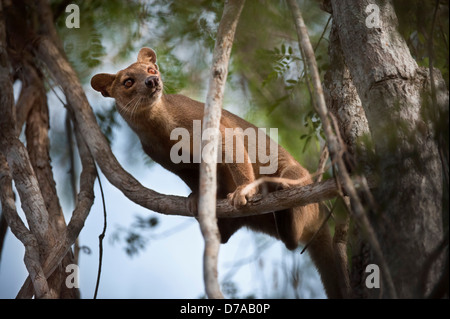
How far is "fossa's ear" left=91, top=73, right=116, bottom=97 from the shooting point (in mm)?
5645

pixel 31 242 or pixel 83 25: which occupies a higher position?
pixel 83 25

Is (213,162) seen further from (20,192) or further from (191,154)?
(20,192)

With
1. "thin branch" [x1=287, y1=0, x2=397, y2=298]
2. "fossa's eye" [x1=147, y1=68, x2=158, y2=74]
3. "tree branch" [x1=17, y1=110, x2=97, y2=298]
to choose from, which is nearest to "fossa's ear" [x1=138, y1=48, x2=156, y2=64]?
"fossa's eye" [x1=147, y1=68, x2=158, y2=74]

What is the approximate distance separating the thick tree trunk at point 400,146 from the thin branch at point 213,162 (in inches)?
40.0

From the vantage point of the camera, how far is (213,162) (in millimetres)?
3359

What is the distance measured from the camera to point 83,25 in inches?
267

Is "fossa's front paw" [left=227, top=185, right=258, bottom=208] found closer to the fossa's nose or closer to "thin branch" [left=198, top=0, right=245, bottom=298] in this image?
"thin branch" [left=198, top=0, right=245, bottom=298]

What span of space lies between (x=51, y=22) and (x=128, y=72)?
2047mm

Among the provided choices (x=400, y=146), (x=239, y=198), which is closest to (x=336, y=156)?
(x=400, y=146)

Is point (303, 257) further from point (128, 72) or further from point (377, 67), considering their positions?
point (128, 72)

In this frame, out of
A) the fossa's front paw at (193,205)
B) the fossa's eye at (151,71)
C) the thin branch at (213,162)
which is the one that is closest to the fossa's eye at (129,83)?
the fossa's eye at (151,71)

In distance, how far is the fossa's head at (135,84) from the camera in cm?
528

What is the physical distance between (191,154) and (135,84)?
3.17ft
